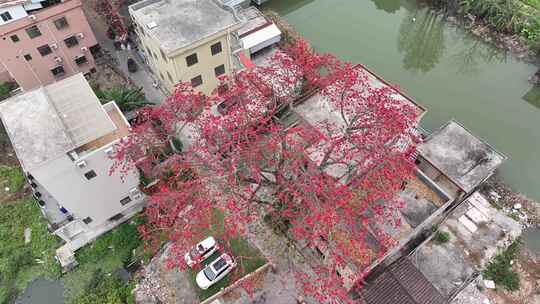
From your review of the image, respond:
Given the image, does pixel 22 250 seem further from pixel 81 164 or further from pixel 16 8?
pixel 16 8

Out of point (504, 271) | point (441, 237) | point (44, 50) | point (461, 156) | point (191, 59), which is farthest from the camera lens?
point (44, 50)

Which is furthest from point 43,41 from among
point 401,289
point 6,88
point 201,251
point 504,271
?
point 504,271

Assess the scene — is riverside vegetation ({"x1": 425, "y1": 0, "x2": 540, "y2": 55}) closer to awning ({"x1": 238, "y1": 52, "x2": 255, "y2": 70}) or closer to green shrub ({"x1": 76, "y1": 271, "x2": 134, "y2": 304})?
awning ({"x1": 238, "y1": 52, "x2": 255, "y2": 70})

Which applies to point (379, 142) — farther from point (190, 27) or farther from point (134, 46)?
point (134, 46)

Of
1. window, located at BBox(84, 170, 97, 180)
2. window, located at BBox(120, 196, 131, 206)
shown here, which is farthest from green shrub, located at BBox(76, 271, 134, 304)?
window, located at BBox(84, 170, 97, 180)

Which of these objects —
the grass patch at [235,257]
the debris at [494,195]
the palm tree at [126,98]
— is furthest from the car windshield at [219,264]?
the debris at [494,195]

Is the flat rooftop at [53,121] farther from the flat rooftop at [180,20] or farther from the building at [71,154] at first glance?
the flat rooftop at [180,20]
